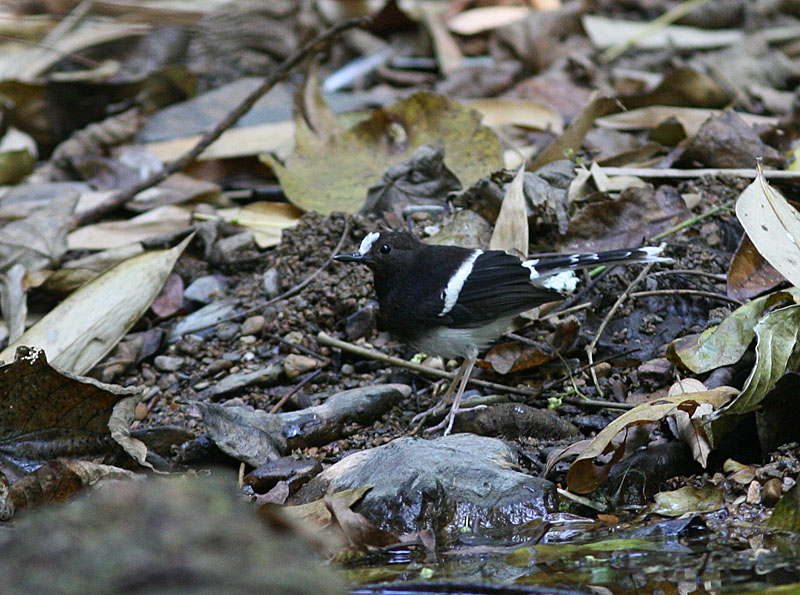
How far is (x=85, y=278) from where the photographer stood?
16.5 feet

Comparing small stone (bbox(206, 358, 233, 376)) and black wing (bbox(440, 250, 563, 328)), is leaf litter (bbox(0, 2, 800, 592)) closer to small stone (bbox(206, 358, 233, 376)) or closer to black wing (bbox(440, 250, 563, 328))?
small stone (bbox(206, 358, 233, 376))

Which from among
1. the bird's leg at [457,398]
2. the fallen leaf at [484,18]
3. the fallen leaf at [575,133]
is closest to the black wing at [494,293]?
the bird's leg at [457,398]

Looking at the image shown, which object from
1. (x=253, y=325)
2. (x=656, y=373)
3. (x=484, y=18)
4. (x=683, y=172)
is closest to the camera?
(x=656, y=373)

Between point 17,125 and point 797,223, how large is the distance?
5713 millimetres

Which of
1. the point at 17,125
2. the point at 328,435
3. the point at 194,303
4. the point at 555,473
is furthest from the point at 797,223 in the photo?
the point at 17,125

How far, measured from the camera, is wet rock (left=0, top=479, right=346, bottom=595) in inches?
60.8

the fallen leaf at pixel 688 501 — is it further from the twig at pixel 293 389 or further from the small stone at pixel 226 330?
the small stone at pixel 226 330

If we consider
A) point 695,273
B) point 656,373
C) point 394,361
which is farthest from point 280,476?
point 695,273

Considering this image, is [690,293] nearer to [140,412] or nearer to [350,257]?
[350,257]

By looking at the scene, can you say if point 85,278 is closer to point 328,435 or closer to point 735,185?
point 328,435

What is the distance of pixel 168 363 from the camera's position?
4656mm

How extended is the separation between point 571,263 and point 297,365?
1.38 m

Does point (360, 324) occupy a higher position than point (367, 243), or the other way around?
point (367, 243)

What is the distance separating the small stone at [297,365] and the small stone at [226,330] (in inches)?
15.9
